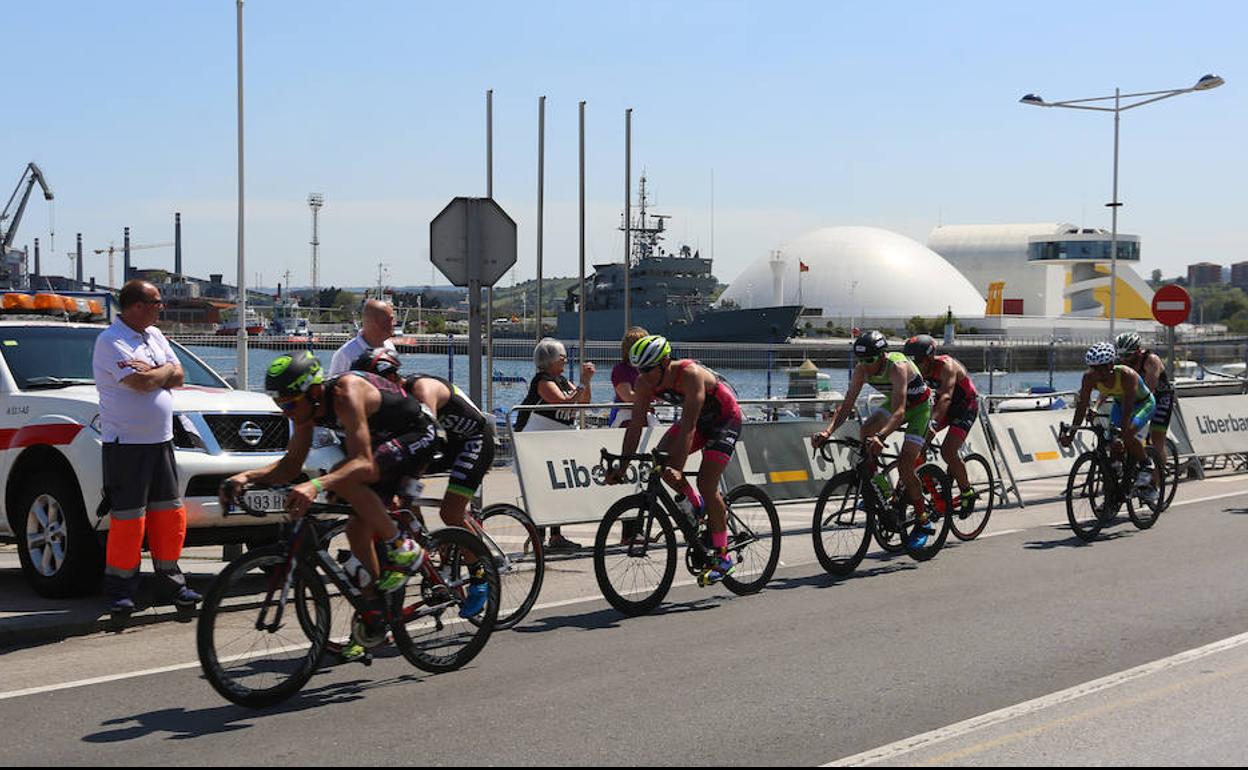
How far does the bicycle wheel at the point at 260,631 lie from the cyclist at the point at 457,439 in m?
1.41

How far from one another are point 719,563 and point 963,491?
4.00 m

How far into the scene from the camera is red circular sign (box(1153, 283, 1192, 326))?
76.3 ft

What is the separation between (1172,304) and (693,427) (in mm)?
17057

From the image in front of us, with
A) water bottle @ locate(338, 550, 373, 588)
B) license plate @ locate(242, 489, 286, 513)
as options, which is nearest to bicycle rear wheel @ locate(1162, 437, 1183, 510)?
license plate @ locate(242, 489, 286, 513)

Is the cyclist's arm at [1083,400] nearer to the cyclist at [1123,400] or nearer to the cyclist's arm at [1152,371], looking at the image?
the cyclist at [1123,400]

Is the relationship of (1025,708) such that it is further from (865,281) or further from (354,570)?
(865,281)

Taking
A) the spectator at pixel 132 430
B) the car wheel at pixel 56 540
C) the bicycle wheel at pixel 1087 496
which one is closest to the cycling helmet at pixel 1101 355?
the bicycle wheel at pixel 1087 496

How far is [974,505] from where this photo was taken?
13047 millimetres

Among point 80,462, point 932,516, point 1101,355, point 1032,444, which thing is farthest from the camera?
point 1032,444

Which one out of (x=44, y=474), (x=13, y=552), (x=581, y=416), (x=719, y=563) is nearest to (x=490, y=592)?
(x=719, y=563)

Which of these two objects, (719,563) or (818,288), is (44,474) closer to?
(719,563)

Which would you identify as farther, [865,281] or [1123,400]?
[865,281]

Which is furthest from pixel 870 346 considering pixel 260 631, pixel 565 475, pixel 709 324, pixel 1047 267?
pixel 1047 267

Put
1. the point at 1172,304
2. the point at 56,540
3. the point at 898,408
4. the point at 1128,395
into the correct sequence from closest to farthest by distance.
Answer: the point at 56,540 < the point at 898,408 < the point at 1128,395 < the point at 1172,304
